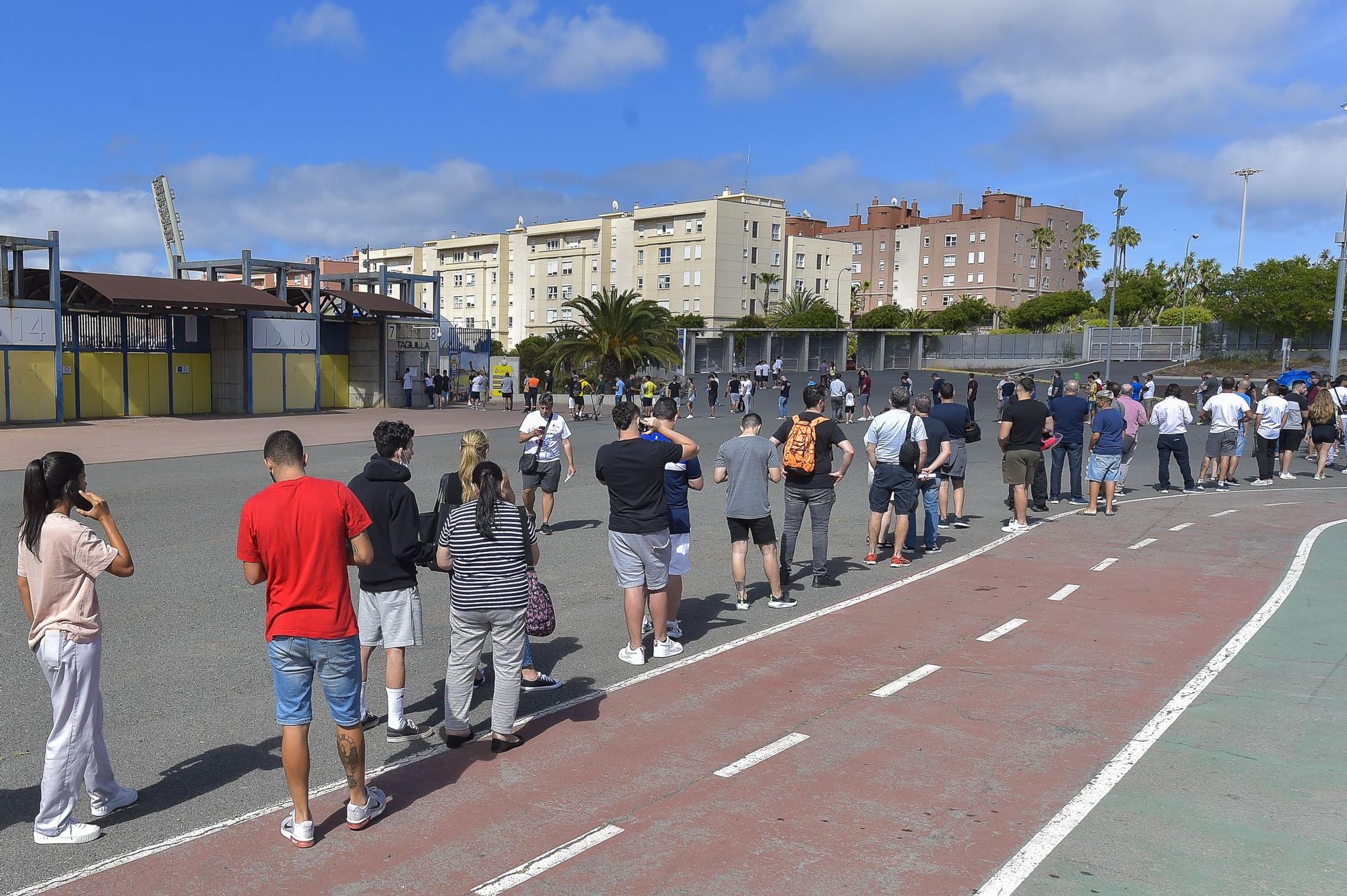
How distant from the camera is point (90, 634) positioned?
183 inches

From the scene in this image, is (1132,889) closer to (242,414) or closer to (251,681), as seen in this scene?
(251,681)

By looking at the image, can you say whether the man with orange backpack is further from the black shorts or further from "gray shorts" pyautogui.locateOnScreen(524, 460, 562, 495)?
"gray shorts" pyautogui.locateOnScreen(524, 460, 562, 495)

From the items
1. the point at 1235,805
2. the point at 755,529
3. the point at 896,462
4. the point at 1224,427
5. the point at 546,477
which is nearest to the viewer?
the point at 1235,805

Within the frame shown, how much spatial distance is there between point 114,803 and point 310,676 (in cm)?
121

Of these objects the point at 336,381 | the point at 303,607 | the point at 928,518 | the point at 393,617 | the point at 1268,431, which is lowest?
the point at 928,518

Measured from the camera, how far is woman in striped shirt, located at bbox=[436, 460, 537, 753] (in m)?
5.57

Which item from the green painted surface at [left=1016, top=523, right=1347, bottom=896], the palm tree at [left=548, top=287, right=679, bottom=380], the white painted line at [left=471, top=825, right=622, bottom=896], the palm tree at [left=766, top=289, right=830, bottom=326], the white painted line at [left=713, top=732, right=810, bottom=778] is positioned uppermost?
the palm tree at [left=766, top=289, right=830, bottom=326]

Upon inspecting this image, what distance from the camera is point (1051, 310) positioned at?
3465 inches

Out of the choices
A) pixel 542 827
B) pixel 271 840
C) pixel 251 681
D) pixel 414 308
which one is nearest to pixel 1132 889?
pixel 542 827

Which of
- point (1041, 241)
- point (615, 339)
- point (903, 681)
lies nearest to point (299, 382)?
point (615, 339)

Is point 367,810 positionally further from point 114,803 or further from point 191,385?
point 191,385

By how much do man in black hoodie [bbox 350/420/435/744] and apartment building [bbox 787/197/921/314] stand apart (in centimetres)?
11915

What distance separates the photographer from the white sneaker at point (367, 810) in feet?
15.3

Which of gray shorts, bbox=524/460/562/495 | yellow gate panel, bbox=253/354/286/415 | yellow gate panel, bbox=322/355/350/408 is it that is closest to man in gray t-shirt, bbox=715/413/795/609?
gray shorts, bbox=524/460/562/495
